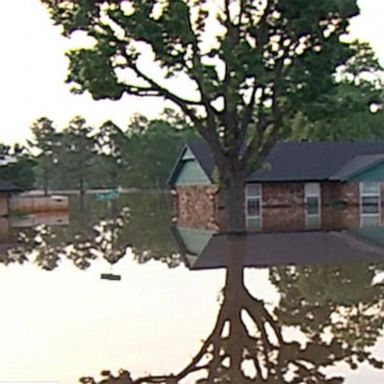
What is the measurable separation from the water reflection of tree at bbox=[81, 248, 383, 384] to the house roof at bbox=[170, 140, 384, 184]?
91.0 ft

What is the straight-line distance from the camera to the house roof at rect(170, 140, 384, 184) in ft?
130

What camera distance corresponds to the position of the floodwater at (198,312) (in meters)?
8.87

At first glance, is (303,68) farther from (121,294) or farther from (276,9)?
(121,294)

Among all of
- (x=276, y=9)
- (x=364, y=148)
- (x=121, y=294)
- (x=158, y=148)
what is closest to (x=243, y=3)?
(x=276, y=9)

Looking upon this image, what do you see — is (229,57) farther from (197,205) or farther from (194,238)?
(197,205)

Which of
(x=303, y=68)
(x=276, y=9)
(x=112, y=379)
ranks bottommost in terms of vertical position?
(x=112, y=379)

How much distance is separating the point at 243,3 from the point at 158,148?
53206mm

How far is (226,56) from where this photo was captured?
25.7 meters

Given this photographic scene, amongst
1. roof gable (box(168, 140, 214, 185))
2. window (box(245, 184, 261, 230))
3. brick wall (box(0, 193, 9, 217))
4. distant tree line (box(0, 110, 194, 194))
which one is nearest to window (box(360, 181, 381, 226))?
window (box(245, 184, 261, 230))

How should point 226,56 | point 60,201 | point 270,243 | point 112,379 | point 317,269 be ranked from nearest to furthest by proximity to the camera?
point 112,379 < point 317,269 < point 270,243 < point 226,56 < point 60,201

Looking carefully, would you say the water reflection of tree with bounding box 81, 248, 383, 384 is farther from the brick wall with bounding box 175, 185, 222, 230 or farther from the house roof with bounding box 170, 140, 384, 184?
the house roof with bounding box 170, 140, 384, 184

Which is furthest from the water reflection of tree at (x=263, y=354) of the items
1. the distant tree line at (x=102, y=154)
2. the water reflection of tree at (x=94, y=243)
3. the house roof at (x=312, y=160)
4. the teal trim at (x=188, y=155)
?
the distant tree line at (x=102, y=154)

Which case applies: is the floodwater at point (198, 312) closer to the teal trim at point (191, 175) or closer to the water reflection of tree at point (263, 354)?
the water reflection of tree at point (263, 354)

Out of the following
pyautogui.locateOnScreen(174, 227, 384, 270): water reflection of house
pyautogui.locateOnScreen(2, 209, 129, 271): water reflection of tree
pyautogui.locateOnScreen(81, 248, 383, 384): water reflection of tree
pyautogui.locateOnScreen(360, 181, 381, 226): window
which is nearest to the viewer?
pyautogui.locateOnScreen(81, 248, 383, 384): water reflection of tree
